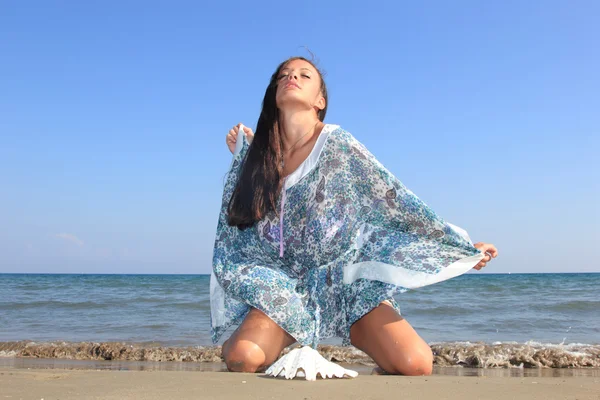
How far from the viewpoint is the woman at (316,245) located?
3064 mm

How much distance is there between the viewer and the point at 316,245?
127 inches

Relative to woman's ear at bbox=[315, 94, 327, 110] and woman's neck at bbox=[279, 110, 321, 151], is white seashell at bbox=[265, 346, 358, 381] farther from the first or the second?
woman's ear at bbox=[315, 94, 327, 110]

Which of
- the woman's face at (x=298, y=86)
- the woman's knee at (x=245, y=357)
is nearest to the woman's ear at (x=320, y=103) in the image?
the woman's face at (x=298, y=86)

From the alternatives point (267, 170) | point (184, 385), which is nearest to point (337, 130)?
point (267, 170)

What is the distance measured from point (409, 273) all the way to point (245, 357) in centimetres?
100

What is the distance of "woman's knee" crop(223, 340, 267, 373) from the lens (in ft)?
9.46

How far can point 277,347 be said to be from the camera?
3045mm

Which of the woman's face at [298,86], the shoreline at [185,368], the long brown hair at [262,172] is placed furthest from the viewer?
the shoreline at [185,368]

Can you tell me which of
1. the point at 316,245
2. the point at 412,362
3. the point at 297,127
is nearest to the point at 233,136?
the point at 297,127

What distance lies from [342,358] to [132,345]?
6.90 feet

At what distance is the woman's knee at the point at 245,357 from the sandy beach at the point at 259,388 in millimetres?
204

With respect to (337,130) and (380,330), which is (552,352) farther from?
(337,130)

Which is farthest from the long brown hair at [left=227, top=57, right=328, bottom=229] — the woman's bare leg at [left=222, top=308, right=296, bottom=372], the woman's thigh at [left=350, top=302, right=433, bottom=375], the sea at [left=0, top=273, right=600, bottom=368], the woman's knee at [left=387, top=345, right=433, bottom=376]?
the sea at [left=0, top=273, right=600, bottom=368]

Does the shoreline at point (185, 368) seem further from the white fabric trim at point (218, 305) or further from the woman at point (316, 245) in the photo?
the woman at point (316, 245)
